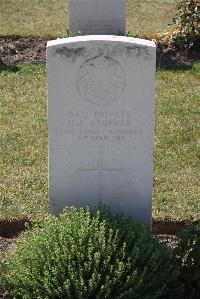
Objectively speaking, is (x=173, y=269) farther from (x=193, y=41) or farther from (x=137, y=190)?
(x=193, y=41)

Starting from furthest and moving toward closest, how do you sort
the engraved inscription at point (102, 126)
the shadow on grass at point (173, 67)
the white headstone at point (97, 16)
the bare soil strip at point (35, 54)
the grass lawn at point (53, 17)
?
the grass lawn at point (53, 17) < the white headstone at point (97, 16) < the bare soil strip at point (35, 54) < the shadow on grass at point (173, 67) < the engraved inscription at point (102, 126)

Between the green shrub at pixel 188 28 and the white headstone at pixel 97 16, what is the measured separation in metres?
1.00

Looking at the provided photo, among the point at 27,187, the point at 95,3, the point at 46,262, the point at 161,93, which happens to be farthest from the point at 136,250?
the point at 95,3

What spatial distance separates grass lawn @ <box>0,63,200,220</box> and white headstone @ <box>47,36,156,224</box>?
2.33 ft

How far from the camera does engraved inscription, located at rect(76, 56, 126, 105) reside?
5016 mm

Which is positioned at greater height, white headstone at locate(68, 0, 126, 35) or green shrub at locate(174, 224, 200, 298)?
white headstone at locate(68, 0, 126, 35)

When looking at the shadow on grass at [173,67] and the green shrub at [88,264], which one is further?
the shadow on grass at [173,67]

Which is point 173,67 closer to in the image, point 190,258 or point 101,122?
point 101,122

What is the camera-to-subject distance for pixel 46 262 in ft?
14.1

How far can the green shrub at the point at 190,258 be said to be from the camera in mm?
4633

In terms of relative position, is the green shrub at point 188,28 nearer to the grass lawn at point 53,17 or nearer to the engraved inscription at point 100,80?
the grass lawn at point 53,17

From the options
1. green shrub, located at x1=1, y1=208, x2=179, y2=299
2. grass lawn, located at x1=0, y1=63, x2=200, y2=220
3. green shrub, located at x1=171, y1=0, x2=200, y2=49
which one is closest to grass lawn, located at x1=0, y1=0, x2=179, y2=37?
green shrub, located at x1=171, y1=0, x2=200, y2=49

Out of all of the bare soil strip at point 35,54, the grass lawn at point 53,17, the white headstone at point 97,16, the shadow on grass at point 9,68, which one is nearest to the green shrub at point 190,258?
the shadow on grass at point 9,68

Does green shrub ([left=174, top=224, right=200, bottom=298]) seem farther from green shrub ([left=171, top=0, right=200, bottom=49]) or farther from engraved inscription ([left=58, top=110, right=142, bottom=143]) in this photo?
green shrub ([left=171, top=0, right=200, bottom=49])
